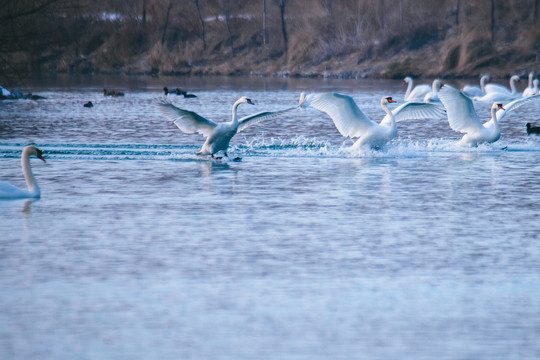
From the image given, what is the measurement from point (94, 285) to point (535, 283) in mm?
3394

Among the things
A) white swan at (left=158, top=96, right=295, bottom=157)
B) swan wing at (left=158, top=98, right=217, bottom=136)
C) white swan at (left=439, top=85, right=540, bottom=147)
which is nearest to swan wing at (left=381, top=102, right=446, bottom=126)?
white swan at (left=439, top=85, right=540, bottom=147)

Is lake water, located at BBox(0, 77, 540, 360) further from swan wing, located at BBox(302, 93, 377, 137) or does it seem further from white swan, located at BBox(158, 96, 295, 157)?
swan wing, located at BBox(302, 93, 377, 137)

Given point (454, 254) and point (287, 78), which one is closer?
point (454, 254)

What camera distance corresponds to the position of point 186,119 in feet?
51.7

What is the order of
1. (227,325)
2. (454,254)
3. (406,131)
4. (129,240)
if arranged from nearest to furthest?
(227,325) → (454,254) → (129,240) → (406,131)

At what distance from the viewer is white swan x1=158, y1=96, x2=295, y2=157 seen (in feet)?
51.0

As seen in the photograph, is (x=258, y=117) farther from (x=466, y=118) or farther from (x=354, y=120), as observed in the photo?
(x=466, y=118)

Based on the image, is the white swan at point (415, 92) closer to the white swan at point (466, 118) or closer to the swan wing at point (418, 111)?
the white swan at point (466, 118)

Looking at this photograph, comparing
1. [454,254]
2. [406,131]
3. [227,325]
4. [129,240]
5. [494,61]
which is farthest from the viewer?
[494,61]

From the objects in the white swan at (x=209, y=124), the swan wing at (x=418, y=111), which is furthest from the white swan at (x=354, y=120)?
the white swan at (x=209, y=124)

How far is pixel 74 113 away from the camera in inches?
1076

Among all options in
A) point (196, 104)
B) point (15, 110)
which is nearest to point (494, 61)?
point (196, 104)

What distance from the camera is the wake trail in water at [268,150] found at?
1683cm

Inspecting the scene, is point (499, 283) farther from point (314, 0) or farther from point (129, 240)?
point (314, 0)
